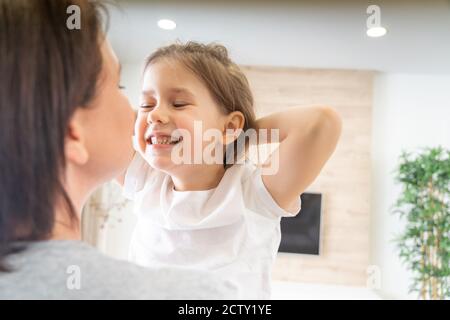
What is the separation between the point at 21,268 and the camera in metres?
0.32

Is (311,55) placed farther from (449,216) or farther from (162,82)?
(449,216)

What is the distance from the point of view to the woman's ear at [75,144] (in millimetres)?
335

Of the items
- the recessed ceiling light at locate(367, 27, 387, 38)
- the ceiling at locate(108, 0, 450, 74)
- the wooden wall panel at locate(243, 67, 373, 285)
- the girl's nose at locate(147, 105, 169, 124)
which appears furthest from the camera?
the wooden wall panel at locate(243, 67, 373, 285)

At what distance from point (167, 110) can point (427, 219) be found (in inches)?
93.7

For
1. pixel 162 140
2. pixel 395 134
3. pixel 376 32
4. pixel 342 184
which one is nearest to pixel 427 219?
pixel 395 134

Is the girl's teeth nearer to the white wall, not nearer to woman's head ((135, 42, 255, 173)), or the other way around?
woman's head ((135, 42, 255, 173))

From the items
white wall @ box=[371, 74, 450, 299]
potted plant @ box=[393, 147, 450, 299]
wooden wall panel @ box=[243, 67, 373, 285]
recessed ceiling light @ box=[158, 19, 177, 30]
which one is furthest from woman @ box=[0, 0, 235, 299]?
potted plant @ box=[393, 147, 450, 299]

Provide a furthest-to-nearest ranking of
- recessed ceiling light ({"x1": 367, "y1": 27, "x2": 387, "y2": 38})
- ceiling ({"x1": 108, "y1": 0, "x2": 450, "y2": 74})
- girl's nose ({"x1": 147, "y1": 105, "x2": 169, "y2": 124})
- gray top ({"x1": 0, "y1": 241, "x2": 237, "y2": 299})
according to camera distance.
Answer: recessed ceiling light ({"x1": 367, "y1": 27, "x2": 387, "y2": 38}), ceiling ({"x1": 108, "y1": 0, "x2": 450, "y2": 74}), girl's nose ({"x1": 147, "y1": 105, "x2": 169, "y2": 124}), gray top ({"x1": 0, "y1": 241, "x2": 237, "y2": 299})

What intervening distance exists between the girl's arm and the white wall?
1488 mm

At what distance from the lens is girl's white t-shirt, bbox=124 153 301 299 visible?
1.58 feet

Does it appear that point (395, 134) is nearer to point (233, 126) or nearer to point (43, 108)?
point (233, 126)

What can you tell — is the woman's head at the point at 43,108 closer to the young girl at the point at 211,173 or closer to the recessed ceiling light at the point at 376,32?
the young girl at the point at 211,173

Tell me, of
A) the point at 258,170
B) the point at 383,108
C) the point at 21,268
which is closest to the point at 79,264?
the point at 21,268

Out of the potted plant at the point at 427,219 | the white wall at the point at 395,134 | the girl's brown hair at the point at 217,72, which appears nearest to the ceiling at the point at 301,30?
the girl's brown hair at the point at 217,72
